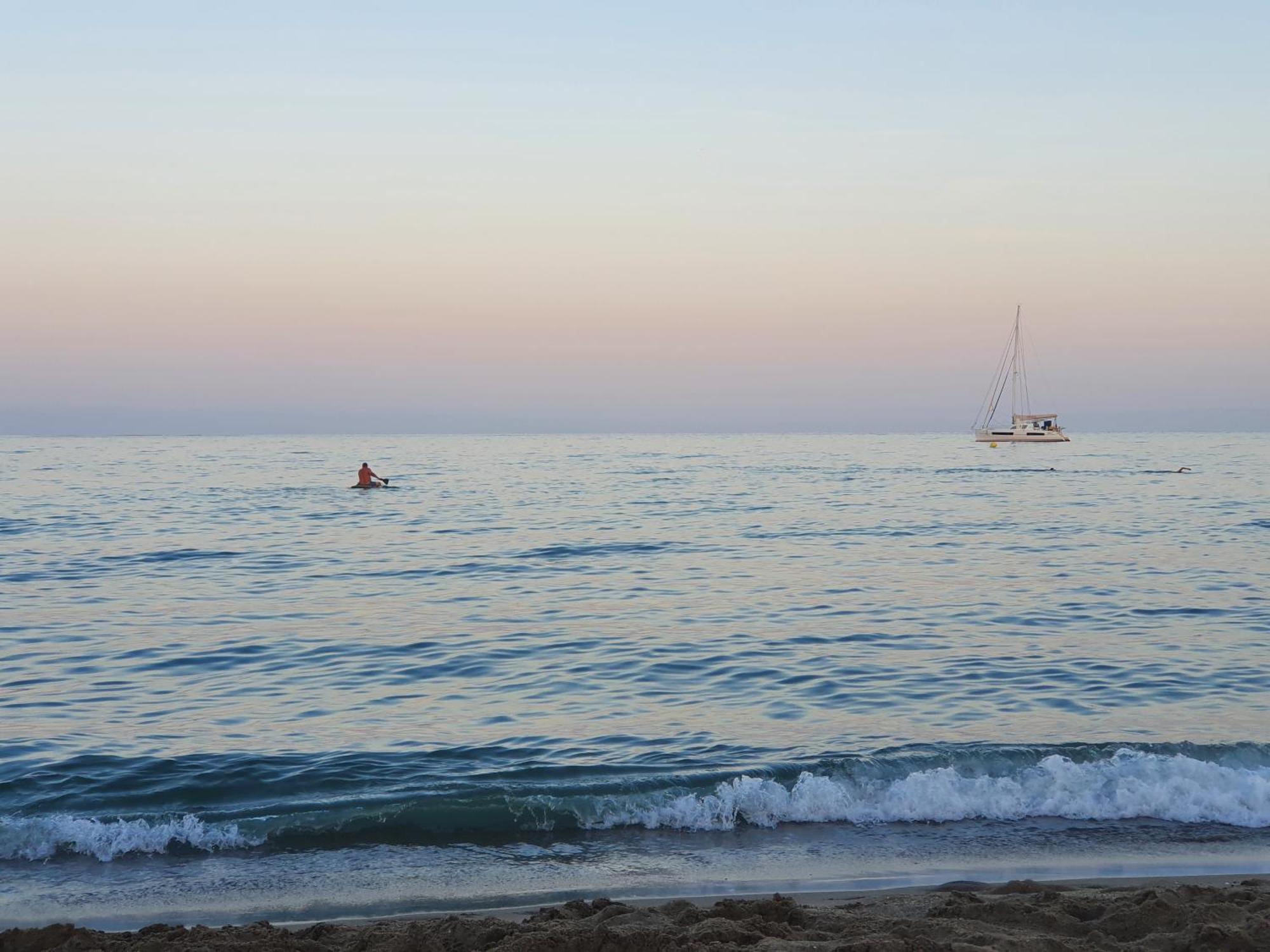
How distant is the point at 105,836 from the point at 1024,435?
115363mm

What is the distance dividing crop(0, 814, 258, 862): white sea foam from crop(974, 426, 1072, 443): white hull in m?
114

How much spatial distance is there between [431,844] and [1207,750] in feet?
25.7

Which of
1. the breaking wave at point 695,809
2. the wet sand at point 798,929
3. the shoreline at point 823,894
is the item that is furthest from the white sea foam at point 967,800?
the wet sand at point 798,929

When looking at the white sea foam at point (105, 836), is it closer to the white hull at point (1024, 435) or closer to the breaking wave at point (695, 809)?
the breaking wave at point (695, 809)

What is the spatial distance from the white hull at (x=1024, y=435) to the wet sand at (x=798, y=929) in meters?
113

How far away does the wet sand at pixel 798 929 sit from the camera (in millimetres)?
5816

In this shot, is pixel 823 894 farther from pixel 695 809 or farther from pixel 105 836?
pixel 105 836

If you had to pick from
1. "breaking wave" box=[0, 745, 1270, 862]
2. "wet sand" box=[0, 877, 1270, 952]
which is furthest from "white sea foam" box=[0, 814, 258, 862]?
"wet sand" box=[0, 877, 1270, 952]

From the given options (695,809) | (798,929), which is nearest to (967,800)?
(695,809)

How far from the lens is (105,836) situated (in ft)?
29.0

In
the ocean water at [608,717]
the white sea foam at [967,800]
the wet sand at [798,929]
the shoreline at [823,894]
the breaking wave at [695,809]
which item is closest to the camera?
the wet sand at [798,929]

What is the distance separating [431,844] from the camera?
8.94 meters

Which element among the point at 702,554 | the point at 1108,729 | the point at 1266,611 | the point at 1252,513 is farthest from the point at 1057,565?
the point at 1252,513

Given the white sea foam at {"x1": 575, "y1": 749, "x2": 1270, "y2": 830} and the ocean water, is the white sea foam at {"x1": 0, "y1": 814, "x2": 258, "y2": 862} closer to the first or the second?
the ocean water
